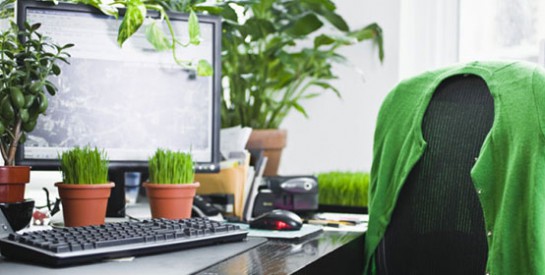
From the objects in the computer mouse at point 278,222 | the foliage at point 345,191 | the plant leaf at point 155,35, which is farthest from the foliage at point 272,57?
the computer mouse at point 278,222

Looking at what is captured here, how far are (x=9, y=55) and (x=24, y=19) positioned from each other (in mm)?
131

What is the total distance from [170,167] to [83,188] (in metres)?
0.19

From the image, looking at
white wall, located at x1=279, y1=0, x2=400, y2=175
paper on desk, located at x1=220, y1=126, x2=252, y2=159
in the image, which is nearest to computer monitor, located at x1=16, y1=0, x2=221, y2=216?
paper on desk, located at x1=220, y1=126, x2=252, y2=159

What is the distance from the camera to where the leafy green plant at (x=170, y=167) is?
1.29 m

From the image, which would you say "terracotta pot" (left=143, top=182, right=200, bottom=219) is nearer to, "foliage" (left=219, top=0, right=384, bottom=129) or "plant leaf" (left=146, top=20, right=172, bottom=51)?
"plant leaf" (left=146, top=20, right=172, bottom=51)

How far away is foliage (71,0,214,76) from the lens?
1304mm

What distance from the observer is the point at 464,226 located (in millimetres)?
1391

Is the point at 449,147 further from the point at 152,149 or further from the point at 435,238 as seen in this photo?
the point at 152,149

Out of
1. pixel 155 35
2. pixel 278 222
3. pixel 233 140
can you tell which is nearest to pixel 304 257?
pixel 278 222

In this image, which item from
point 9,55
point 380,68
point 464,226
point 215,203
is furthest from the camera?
point 380,68

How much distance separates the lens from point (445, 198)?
4.67ft

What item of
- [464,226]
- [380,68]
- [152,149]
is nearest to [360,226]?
[464,226]

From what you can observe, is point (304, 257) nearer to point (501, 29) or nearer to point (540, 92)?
point (540, 92)

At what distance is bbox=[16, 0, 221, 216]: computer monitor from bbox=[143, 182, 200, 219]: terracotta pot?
0.12 m
